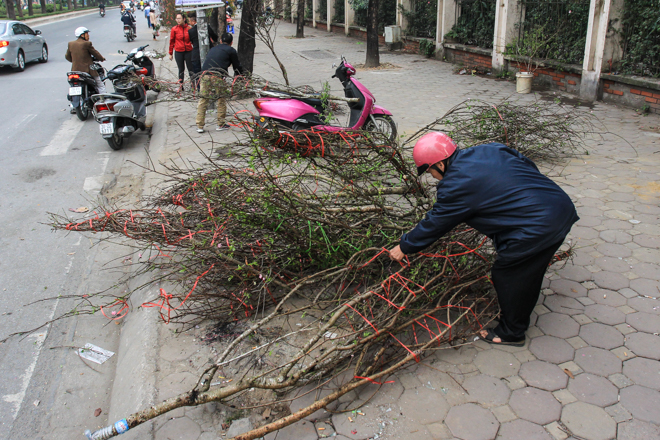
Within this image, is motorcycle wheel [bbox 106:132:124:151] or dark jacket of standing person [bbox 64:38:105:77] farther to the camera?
dark jacket of standing person [bbox 64:38:105:77]

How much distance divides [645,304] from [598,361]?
2.58 feet

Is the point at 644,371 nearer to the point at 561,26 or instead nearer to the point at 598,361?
the point at 598,361

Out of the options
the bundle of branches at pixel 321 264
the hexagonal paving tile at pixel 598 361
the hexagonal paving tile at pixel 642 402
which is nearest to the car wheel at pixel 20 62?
the bundle of branches at pixel 321 264

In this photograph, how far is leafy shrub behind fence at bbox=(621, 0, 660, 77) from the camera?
796 centimetres

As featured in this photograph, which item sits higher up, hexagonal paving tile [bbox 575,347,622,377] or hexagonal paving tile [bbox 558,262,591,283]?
hexagonal paving tile [bbox 558,262,591,283]

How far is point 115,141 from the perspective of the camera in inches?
293

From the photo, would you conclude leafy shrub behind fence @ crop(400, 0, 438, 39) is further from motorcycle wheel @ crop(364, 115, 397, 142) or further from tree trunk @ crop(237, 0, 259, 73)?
motorcycle wheel @ crop(364, 115, 397, 142)

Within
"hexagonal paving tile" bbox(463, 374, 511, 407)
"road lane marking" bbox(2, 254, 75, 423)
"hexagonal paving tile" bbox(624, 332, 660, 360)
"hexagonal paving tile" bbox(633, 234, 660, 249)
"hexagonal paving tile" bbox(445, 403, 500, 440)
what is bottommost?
"road lane marking" bbox(2, 254, 75, 423)

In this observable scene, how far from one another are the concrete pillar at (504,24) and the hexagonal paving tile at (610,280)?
8.82m

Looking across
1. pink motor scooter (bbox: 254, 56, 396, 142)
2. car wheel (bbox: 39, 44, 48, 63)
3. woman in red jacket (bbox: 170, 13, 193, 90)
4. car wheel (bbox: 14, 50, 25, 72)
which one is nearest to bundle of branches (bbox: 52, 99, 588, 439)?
pink motor scooter (bbox: 254, 56, 396, 142)

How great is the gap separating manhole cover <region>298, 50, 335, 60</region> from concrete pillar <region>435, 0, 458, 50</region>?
3.95 meters

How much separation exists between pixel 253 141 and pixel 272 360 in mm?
1450

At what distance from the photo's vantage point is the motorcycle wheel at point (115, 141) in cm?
737

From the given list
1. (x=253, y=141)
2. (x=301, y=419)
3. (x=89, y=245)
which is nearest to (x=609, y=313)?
(x=301, y=419)
